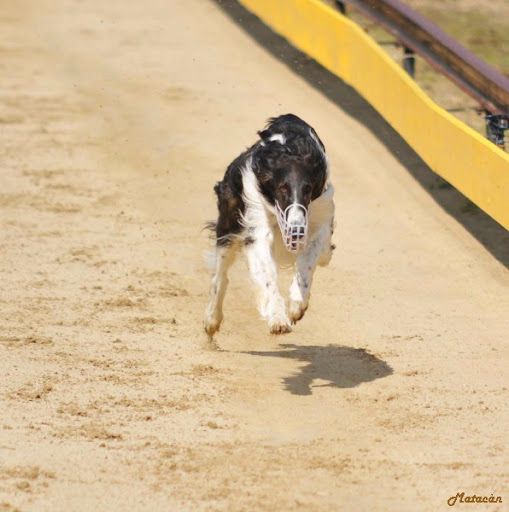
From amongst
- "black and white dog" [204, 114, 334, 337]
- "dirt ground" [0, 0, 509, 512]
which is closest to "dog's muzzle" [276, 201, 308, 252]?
"black and white dog" [204, 114, 334, 337]

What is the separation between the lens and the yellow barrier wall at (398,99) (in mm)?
9312

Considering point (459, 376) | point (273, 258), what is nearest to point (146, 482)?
point (273, 258)

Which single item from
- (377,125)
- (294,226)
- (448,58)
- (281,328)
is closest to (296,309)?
(281,328)

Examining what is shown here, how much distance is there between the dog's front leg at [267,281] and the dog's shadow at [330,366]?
1.56 feet

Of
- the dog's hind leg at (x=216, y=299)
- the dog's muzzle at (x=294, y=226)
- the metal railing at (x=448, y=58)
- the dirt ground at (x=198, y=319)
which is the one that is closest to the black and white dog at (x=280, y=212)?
the dog's muzzle at (x=294, y=226)

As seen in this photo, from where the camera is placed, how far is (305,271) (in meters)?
6.88

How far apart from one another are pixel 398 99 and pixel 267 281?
463cm

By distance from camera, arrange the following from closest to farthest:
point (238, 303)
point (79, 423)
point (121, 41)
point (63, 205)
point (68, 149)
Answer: point (79, 423)
point (238, 303)
point (63, 205)
point (68, 149)
point (121, 41)

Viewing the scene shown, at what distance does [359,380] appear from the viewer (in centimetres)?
714

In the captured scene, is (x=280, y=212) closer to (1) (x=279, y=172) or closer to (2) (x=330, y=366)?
(1) (x=279, y=172)

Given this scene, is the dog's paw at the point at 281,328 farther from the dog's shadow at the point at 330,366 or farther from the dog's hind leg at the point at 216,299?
the dog's hind leg at the point at 216,299

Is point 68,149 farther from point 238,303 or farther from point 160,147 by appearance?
point 238,303

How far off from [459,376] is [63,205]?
410 centimetres

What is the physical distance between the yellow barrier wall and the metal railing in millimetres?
225
